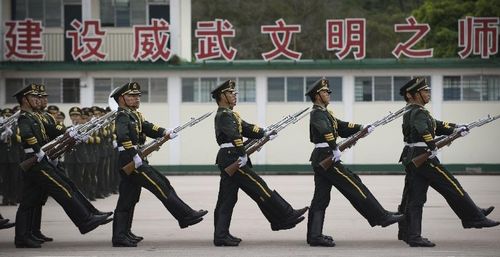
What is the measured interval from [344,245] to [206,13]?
52183 millimetres

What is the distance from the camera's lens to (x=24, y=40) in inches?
1441

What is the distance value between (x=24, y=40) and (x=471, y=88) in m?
14.3

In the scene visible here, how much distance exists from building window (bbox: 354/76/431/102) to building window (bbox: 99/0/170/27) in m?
7.73

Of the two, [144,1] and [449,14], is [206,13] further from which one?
[144,1]

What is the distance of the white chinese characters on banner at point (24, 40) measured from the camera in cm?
3634

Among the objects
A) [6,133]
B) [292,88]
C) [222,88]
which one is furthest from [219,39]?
[222,88]

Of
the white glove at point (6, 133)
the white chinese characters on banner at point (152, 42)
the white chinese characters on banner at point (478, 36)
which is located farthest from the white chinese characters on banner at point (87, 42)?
the white glove at point (6, 133)

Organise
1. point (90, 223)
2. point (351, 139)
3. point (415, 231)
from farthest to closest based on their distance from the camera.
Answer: point (351, 139), point (90, 223), point (415, 231)

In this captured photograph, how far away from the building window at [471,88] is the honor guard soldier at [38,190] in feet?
76.9

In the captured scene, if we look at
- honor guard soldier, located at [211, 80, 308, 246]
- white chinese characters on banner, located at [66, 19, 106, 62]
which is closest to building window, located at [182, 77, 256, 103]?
white chinese characters on banner, located at [66, 19, 106, 62]

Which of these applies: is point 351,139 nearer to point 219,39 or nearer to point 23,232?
point 23,232

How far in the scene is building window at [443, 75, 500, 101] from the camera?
1405 inches

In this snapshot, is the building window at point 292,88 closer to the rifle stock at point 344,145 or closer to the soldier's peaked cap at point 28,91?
the rifle stock at point 344,145

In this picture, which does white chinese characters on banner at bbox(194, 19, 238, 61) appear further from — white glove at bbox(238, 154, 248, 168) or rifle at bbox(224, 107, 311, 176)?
white glove at bbox(238, 154, 248, 168)
